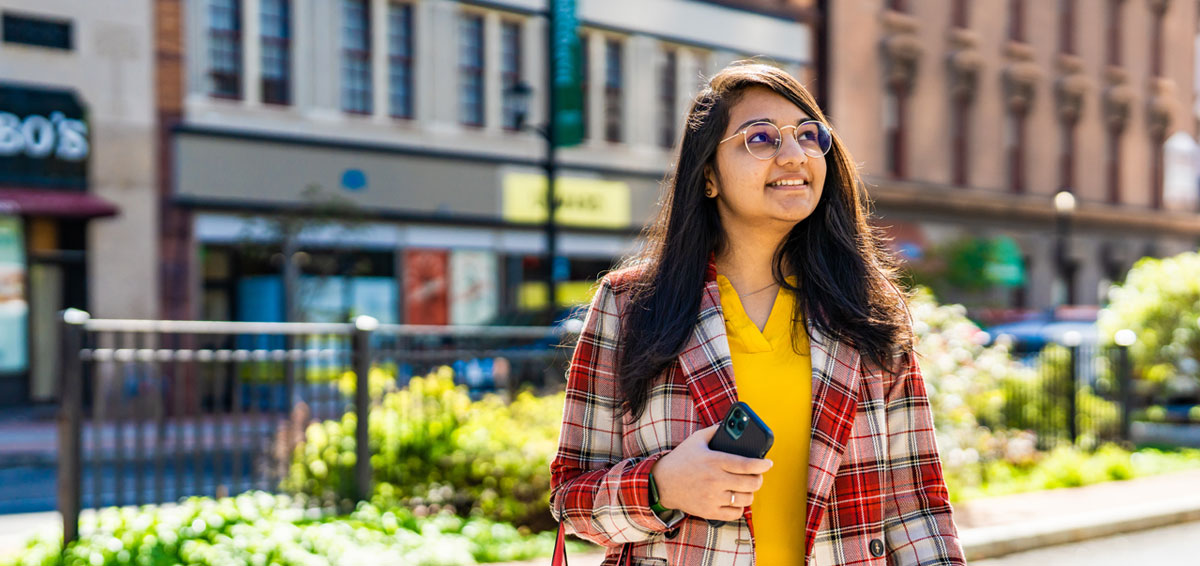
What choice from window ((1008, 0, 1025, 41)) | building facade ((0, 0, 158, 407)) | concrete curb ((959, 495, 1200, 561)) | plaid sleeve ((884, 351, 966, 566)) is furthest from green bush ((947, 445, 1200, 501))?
window ((1008, 0, 1025, 41))

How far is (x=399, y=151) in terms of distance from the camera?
2217cm

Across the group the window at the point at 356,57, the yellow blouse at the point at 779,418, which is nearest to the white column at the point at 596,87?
the window at the point at 356,57

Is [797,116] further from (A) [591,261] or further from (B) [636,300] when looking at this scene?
(A) [591,261]

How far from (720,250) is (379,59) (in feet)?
68.4

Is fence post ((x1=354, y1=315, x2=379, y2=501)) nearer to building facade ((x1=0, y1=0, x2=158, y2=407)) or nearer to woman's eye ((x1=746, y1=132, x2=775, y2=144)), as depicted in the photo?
→ woman's eye ((x1=746, y1=132, x2=775, y2=144))

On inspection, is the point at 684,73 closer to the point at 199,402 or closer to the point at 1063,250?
the point at 1063,250

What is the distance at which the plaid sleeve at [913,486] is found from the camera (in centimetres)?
219

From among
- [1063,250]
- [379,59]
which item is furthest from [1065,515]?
[1063,250]

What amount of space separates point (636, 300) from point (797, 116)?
495mm

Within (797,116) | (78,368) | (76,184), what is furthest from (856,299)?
(76,184)

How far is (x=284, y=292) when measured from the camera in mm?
19766

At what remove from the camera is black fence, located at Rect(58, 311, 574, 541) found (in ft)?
19.6

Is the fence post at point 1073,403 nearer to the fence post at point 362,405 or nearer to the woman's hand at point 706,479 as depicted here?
the fence post at point 362,405

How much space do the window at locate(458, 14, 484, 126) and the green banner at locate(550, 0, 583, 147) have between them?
2439 millimetres
